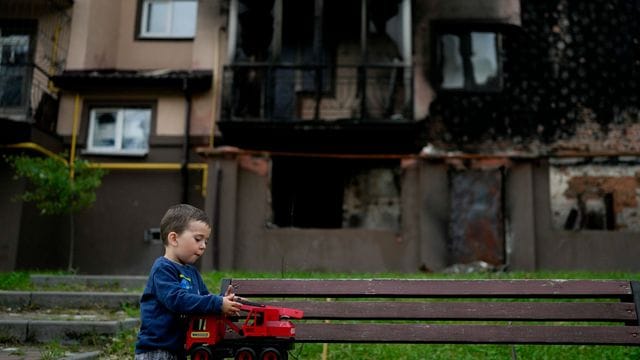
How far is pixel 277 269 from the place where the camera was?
12.4m

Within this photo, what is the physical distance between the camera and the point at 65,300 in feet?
25.5

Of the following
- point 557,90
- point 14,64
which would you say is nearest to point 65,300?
point 14,64

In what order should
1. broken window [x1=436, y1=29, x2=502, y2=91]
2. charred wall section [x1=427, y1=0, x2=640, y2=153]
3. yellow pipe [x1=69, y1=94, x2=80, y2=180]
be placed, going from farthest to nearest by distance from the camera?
yellow pipe [x1=69, y1=94, x2=80, y2=180]
broken window [x1=436, y1=29, x2=502, y2=91]
charred wall section [x1=427, y1=0, x2=640, y2=153]

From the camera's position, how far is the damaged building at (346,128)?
12.8 meters

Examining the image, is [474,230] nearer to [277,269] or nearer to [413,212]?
[413,212]

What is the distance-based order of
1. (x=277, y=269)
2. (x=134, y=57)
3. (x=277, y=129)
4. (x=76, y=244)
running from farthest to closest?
(x=134, y=57), (x=76, y=244), (x=277, y=129), (x=277, y=269)

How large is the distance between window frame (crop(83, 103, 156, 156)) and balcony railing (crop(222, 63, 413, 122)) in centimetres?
256

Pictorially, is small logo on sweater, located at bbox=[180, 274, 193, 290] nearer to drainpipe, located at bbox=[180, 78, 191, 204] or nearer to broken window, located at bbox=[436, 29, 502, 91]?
drainpipe, located at bbox=[180, 78, 191, 204]

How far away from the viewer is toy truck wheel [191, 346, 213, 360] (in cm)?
358

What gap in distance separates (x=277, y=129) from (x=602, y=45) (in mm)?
8034

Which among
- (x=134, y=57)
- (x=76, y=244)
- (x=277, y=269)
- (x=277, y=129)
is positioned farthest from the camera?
(x=134, y=57)

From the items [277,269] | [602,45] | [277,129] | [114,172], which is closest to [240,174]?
[277,129]

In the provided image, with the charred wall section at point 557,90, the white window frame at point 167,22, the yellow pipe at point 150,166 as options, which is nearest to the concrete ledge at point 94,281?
the yellow pipe at point 150,166

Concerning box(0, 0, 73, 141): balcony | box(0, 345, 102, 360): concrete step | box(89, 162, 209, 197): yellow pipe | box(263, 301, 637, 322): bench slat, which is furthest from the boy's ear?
box(0, 0, 73, 141): balcony
